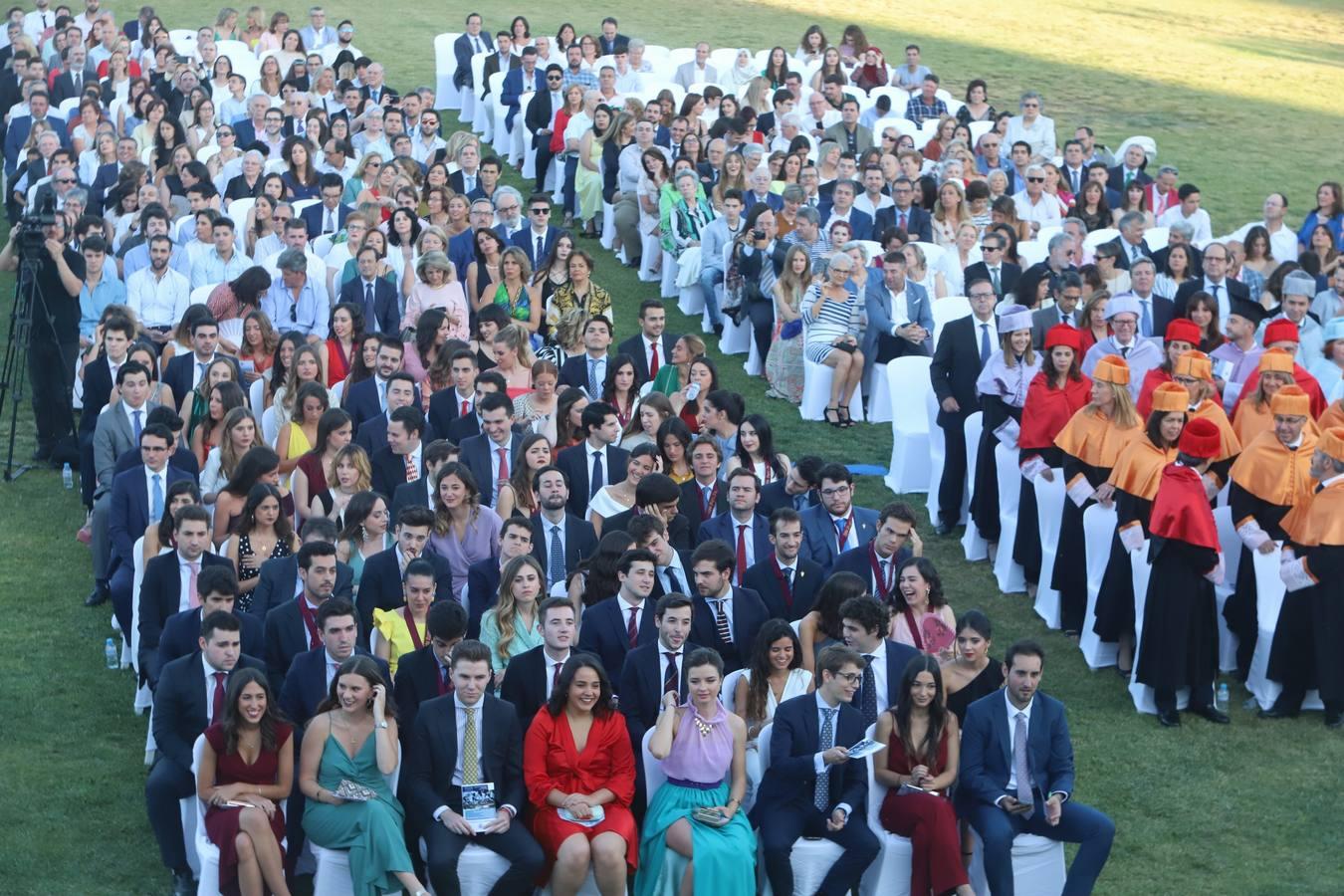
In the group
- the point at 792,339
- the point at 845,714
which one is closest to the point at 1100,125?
the point at 792,339

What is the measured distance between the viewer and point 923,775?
750 cm

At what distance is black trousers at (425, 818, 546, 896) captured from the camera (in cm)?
727

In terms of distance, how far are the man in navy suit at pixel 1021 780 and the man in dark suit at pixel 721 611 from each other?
119 centimetres

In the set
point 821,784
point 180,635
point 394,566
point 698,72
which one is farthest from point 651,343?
point 698,72

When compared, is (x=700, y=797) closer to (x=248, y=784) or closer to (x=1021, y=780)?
(x=1021, y=780)

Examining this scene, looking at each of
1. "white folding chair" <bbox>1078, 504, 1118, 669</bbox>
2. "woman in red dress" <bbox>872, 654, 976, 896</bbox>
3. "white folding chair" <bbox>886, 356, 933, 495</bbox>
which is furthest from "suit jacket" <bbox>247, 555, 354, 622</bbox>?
"white folding chair" <bbox>886, 356, 933, 495</bbox>

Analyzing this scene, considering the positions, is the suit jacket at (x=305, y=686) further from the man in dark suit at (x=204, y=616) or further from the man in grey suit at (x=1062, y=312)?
the man in grey suit at (x=1062, y=312)

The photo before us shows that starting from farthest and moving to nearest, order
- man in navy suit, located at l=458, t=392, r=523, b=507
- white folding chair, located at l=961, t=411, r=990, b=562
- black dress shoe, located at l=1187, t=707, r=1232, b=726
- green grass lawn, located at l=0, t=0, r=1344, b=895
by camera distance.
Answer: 1. white folding chair, located at l=961, t=411, r=990, b=562
2. man in navy suit, located at l=458, t=392, r=523, b=507
3. black dress shoe, located at l=1187, t=707, r=1232, b=726
4. green grass lawn, located at l=0, t=0, r=1344, b=895

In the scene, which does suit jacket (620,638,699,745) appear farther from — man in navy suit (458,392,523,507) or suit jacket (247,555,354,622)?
man in navy suit (458,392,523,507)

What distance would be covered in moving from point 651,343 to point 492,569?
3.45 metres

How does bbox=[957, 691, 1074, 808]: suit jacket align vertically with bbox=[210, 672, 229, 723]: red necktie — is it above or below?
above

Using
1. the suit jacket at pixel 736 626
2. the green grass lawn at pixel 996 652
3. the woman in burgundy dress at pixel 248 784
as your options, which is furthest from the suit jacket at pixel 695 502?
the woman in burgundy dress at pixel 248 784

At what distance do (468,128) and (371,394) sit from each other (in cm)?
1077

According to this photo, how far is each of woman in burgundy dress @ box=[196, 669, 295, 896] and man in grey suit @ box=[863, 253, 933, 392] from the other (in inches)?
267
